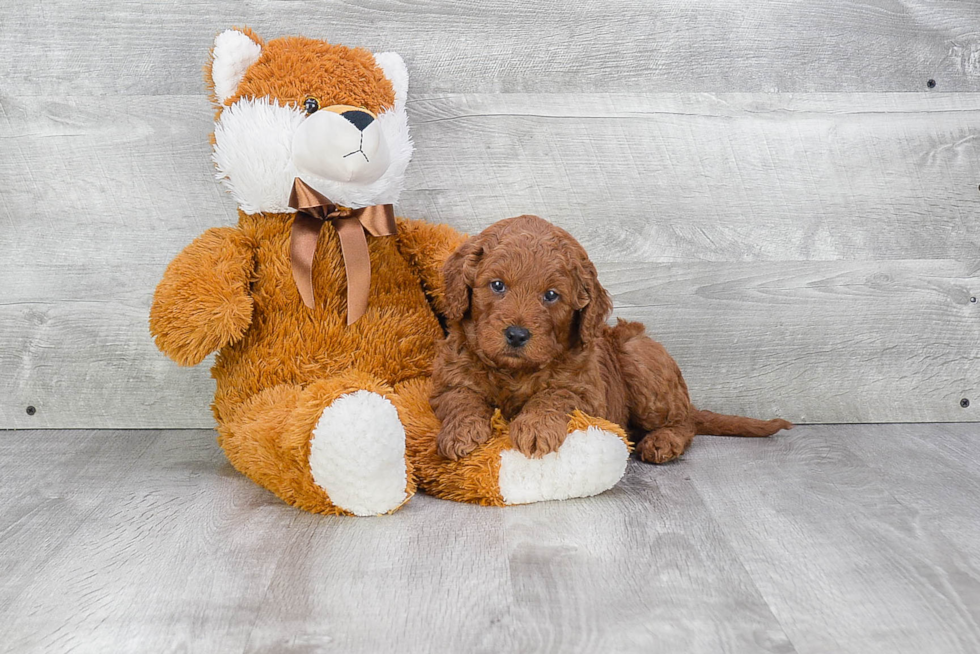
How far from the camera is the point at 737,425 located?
1.79 meters

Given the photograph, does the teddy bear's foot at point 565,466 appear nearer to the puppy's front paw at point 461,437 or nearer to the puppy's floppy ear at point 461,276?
the puppy's front paw at point 461,437

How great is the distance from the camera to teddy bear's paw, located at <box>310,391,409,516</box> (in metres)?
1.29

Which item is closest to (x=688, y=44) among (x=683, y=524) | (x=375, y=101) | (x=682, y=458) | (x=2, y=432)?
(x=375, y=101)

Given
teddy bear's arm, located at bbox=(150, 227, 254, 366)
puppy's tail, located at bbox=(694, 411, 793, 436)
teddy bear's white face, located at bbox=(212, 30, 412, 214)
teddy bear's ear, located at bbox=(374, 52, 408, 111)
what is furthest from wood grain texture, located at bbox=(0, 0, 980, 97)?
puppy's tail, located at bbox=(694, 411, 793, 436)

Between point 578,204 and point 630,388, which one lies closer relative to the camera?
point 630,388

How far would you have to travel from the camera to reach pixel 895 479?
1.58 metres

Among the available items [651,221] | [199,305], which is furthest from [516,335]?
[651,221]

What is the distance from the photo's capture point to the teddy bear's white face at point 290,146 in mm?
1434

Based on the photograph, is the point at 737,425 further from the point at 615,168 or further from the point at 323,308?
the point at 323,308

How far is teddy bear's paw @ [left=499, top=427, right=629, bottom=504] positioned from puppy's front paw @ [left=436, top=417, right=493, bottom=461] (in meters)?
0.05

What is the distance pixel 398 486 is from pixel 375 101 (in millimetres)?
648

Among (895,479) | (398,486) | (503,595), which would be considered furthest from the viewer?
(895,479)

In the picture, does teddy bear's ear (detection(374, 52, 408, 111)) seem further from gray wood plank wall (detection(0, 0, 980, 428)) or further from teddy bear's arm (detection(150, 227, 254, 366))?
teddy bear's arm (detection(150, 227, 254, 366))

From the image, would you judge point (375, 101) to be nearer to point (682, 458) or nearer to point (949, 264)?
point (682, 458)
